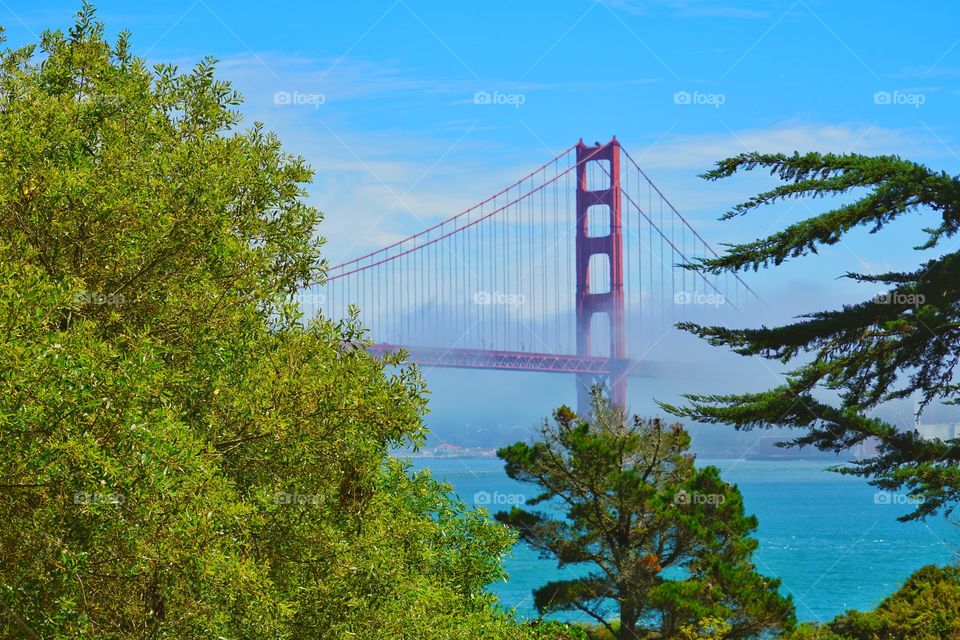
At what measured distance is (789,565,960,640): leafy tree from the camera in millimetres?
13641

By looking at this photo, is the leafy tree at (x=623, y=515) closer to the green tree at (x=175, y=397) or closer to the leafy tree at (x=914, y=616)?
the leafy tree at (x=914, y=616)

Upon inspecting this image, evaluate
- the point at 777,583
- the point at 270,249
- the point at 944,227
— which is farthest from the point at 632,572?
the point at 270,249

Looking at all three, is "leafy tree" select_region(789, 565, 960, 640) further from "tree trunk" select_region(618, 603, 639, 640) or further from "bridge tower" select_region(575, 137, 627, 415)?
"bridge tower" select_region(575, 137, 627, 415)

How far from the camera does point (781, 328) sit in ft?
37.0

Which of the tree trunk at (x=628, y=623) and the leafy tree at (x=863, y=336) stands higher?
the leafy tree at (x=863, y=336)

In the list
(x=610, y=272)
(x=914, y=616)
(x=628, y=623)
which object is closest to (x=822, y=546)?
(x=610, y=272)

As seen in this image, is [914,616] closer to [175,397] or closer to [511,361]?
[175,397]

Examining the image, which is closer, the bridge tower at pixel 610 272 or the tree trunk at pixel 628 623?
the tree trunk at pixel 628 623

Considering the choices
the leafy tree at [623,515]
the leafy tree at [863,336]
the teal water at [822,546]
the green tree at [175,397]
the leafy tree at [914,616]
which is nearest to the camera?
the green tree at [175,397]

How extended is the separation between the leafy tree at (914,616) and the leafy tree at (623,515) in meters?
1.78

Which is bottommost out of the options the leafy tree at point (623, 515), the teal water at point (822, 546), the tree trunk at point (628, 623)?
the tree trunk at point (628, 623)

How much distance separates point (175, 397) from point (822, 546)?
63.4 metres

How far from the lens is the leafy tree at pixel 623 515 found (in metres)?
17.2

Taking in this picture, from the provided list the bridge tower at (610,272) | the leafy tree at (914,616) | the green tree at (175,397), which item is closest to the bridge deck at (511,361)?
the bridge tower at (610,272)
